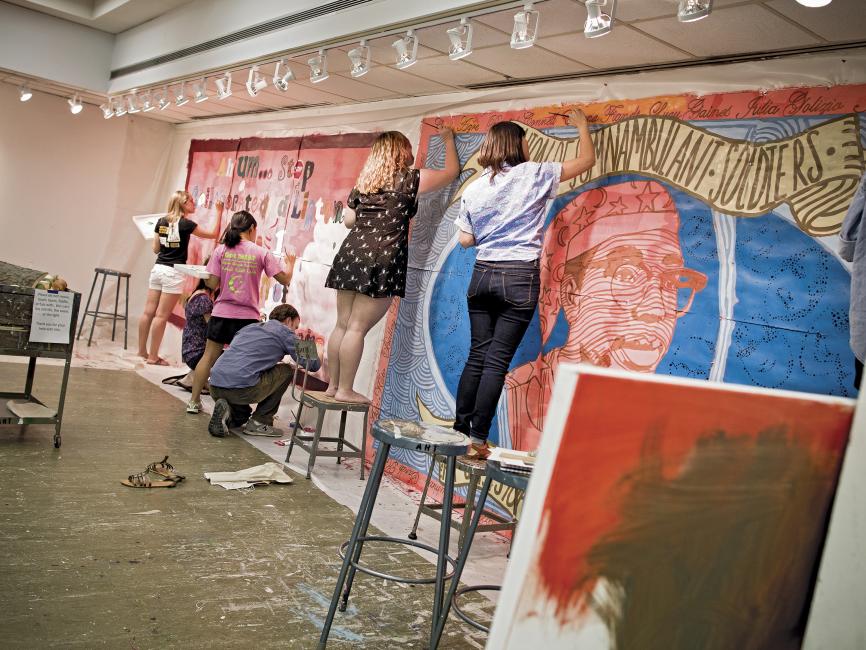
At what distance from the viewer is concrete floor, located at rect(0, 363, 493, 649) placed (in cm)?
251

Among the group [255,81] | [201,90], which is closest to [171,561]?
[255,81]

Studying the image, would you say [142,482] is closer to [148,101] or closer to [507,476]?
[507,476]

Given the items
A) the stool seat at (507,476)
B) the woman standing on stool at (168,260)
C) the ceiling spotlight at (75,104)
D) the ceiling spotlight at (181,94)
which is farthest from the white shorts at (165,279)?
the stool seat at (507,476)

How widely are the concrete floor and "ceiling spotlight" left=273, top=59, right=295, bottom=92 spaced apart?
7.85 feet

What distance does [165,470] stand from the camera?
163 inches

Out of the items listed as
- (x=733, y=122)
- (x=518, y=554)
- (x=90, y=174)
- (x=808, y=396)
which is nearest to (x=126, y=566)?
(x=518, y=554)

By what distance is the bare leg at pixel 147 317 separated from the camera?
769 centimetres

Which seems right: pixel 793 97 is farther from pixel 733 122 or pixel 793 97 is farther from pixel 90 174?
pixel 90 174

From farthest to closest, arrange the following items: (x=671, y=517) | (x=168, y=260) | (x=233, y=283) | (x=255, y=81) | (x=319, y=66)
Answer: (x=168, y=260) < (x=233, y=283) < (x=255, y=81) < (x=319, y=66) < (x=671, y=517)

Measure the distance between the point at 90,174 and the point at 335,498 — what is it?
6800 mm

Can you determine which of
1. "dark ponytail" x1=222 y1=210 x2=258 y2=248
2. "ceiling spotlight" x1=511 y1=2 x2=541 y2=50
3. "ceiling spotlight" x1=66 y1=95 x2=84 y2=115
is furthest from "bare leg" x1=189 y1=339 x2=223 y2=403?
"ceiling spotlight" x1=511 y1=2 x2=541 y2=50

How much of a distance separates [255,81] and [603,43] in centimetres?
312

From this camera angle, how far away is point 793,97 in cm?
307

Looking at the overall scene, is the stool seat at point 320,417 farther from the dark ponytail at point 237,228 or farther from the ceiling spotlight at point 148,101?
the ceiling spotlight at point 148,101
